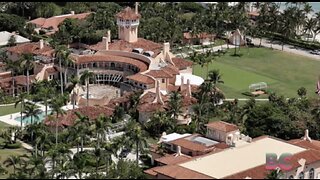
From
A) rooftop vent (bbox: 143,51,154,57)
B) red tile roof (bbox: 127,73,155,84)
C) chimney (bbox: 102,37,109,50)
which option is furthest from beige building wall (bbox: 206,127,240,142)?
chimney (bbox: 102,37,109,50)

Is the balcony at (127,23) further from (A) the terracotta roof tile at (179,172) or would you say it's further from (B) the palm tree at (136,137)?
(A) the terracotta roof tile at (179,172)

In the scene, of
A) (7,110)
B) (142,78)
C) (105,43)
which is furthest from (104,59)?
(7,110)

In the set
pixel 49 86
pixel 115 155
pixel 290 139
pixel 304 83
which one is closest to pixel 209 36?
pixel 304 83

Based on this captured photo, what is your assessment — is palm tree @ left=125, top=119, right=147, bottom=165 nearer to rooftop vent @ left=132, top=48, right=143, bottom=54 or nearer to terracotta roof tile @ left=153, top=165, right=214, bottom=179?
terracotta roof tile @ left=153, top=165, right=214, bottom=179

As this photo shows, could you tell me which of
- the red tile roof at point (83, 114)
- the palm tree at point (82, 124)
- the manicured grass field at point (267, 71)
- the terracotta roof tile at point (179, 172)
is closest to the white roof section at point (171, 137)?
the palm tree at point (82, 124)

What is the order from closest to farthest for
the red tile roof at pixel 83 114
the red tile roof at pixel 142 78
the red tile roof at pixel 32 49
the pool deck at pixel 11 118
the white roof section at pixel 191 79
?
1. the red tile roof at pixel 83 114
2. the pool deck at pixel 11 118
3. the red tile roof at pixel 142 78
4. the white roof section at pixel 191 79
5. the red tile roof at pixel 32 49

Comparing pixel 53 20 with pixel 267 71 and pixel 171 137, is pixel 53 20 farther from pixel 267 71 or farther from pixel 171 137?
pixel 171 137
